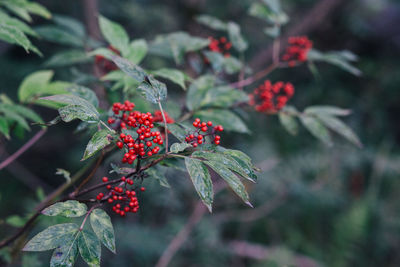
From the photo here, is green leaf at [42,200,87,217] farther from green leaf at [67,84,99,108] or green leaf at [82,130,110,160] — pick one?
green leaf at [67,84,99,108]

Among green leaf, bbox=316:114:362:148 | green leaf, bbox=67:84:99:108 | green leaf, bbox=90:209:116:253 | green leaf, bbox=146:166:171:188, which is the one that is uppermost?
green leaf, bbox=67:84:99:108

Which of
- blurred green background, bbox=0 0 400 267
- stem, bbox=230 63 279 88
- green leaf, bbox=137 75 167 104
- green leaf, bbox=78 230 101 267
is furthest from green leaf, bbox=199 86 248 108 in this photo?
blurred green background, bbox=0 0 400 267

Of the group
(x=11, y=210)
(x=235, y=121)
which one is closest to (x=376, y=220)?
(x=235, y=121)

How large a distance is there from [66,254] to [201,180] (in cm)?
28

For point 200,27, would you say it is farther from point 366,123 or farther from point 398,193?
point 398,193

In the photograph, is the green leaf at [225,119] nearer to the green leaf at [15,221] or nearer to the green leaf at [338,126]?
the green leaf at [338,126]

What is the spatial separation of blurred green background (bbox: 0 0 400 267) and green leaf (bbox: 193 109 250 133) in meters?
1.17

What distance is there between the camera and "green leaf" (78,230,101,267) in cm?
57

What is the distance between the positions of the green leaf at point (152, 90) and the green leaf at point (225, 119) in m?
0.28

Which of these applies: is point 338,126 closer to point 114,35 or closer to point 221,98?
point 221,98

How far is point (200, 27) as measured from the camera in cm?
308

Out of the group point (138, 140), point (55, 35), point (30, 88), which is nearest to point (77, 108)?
point (138, 140)

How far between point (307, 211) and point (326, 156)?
606 millimetres

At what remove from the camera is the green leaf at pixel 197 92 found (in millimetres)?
975
